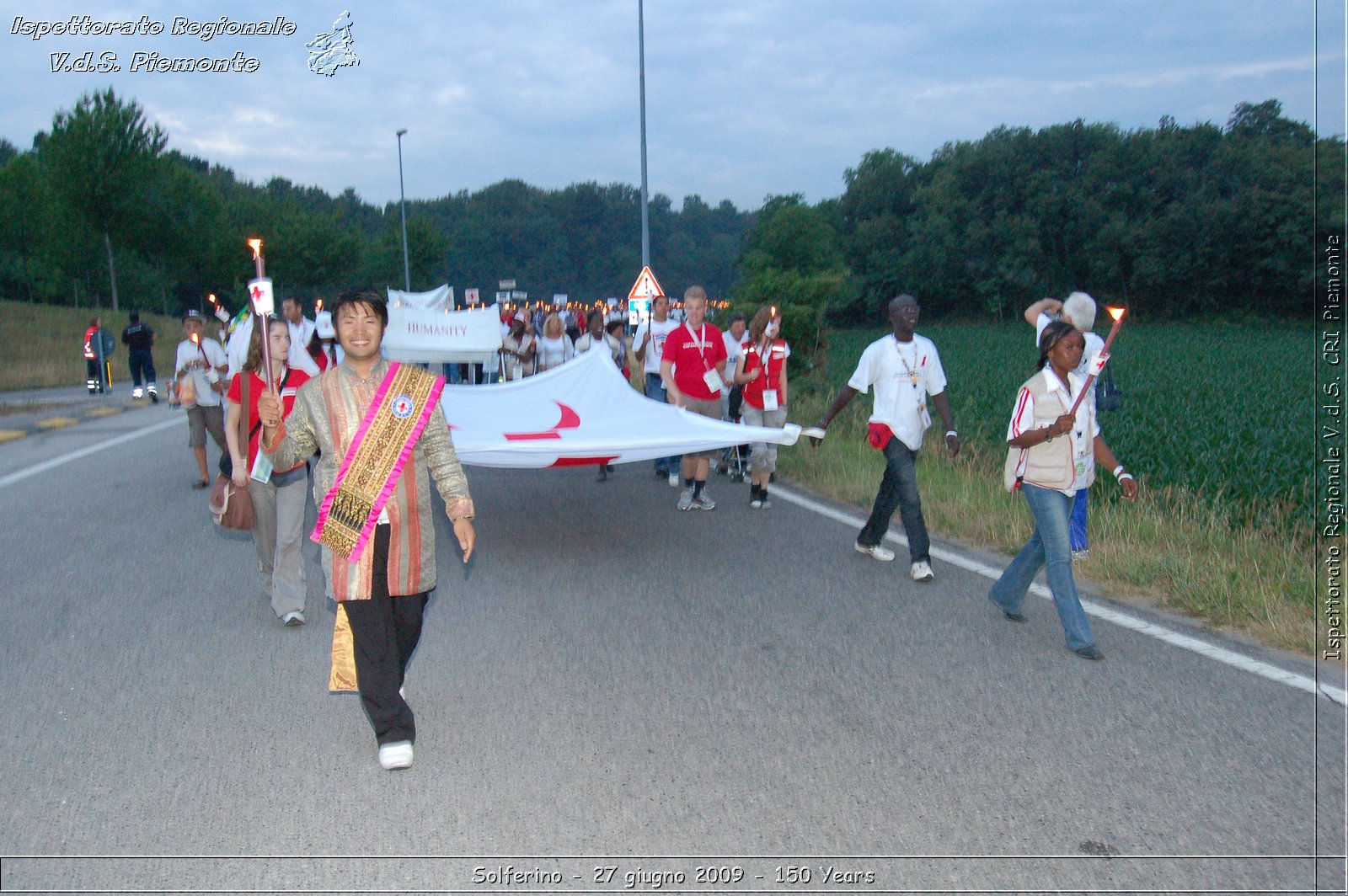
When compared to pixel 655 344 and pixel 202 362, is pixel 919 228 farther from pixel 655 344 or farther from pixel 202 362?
pixel 202 362

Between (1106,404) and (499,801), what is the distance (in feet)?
19.8

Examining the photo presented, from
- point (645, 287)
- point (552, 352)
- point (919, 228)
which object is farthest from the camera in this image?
point (919, 228)

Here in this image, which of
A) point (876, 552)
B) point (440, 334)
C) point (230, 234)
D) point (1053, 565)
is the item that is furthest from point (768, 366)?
point (230, 234)

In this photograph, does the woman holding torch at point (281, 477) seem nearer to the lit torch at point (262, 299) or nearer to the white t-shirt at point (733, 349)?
the lit torch at point (262, 299)

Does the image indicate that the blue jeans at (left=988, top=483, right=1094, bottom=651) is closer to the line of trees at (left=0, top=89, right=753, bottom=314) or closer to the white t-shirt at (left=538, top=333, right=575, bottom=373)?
the white t-shirt at (left=538, top=333, right=575, bottom=373)

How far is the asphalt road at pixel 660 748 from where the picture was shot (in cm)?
354

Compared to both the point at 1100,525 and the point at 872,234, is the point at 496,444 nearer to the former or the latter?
the point at 1100,525

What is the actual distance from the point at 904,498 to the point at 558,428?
305 cm

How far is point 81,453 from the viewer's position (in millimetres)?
14727

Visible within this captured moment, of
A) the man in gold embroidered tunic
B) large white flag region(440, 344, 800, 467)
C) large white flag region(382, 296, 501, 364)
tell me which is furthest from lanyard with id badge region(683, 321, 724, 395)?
the man in gold embroidered tunic

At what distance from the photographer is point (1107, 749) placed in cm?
437

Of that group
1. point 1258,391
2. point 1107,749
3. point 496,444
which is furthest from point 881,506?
point 1258,391

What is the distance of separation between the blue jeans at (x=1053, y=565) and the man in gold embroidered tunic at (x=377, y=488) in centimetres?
316

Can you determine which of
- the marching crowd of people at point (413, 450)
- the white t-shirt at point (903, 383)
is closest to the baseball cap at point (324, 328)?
the marching crowd of people at point (413, 450)
